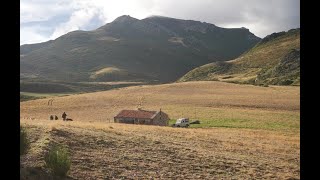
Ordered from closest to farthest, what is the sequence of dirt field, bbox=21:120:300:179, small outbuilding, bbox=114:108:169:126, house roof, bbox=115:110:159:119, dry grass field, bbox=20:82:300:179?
dirt field, bbox=21:120:300:179
dry grass field, bbox=20:82:300:179
small outbuilding, bbox=114:108:169:126
house roof, bbox=115:110:159:119

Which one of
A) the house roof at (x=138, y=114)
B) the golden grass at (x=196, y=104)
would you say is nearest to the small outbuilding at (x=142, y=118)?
the house roof at (x=138, y=114)

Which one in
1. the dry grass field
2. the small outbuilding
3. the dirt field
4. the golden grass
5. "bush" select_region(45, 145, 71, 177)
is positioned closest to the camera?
"bush" select_region(45, 145, 71, 177)

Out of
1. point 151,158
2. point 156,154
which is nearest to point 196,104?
point 156,154

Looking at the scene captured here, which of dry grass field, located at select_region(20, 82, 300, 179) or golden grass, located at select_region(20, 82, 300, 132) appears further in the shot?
golden grass, located at select_region(20, 82, 300, 132)

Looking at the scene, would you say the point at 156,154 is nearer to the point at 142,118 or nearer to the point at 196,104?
the point at 142,118

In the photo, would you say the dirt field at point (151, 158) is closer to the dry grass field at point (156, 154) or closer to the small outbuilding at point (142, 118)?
the dry grass field at point (156, 154)

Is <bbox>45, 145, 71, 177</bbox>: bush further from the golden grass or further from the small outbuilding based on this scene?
the golden grass

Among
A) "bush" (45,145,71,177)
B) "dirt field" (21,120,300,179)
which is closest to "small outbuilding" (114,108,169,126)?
"dirt field" (21,120,300,179)

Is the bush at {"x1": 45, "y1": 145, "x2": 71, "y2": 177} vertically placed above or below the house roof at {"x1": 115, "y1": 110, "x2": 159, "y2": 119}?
above

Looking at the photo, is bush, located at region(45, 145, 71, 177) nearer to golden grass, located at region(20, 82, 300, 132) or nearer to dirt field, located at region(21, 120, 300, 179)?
dirt field, located at region(21, 120, 300, 179)

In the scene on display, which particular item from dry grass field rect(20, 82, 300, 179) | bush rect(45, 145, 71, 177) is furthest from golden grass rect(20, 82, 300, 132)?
bush rect(45, 145, 71, 177)

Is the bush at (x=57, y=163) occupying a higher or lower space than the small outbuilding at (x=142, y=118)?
higher

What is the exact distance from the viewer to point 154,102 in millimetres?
95562

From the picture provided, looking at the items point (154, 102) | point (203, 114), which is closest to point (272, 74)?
point (154, 102)
